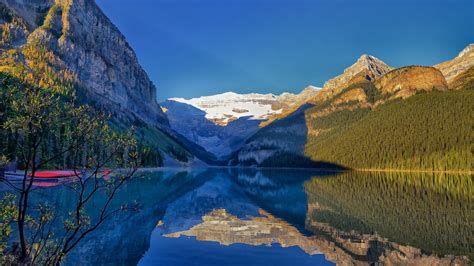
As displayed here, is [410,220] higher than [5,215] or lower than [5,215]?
lower

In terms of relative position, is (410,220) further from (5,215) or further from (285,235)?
(5,215)

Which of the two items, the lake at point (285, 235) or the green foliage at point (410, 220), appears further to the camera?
the green foliage at point (410, 220)

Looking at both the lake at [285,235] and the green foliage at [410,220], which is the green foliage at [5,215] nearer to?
the lake at [285,235]

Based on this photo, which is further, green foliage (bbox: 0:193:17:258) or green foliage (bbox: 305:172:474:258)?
green foliage (bbox: 305:172:474:258)

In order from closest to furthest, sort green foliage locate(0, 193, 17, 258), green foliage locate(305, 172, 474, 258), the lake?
green foliage locate(0, 193, 17, 258), the lake, green foliage locate(305, 172, 474, 258)

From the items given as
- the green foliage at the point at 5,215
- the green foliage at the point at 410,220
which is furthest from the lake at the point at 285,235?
the green foliage at the point at 5,215

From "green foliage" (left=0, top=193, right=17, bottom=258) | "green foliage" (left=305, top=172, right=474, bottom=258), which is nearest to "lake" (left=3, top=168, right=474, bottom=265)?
"green foliage" (left=305, top=172, right=474, bottom=258)

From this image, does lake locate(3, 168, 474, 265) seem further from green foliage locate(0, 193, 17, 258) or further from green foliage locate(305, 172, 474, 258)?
green foliage locate(0, 193, 17, 258)

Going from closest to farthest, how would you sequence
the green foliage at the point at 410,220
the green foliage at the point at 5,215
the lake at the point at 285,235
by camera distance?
the green foliage at the point at 5,215 < the lake at the point at 285,235 < the green foliage at the point at 410,220

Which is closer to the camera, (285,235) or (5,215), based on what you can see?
(5,215)

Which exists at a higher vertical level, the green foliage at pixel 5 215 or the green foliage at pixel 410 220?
the green foliage at pixel 5 215

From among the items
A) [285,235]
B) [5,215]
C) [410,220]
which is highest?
[5,215]

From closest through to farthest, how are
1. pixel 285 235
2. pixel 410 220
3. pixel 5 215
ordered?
pixel 5 215
pixel 285 235
pixel 410 220

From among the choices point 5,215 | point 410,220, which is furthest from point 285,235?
point 5,215
